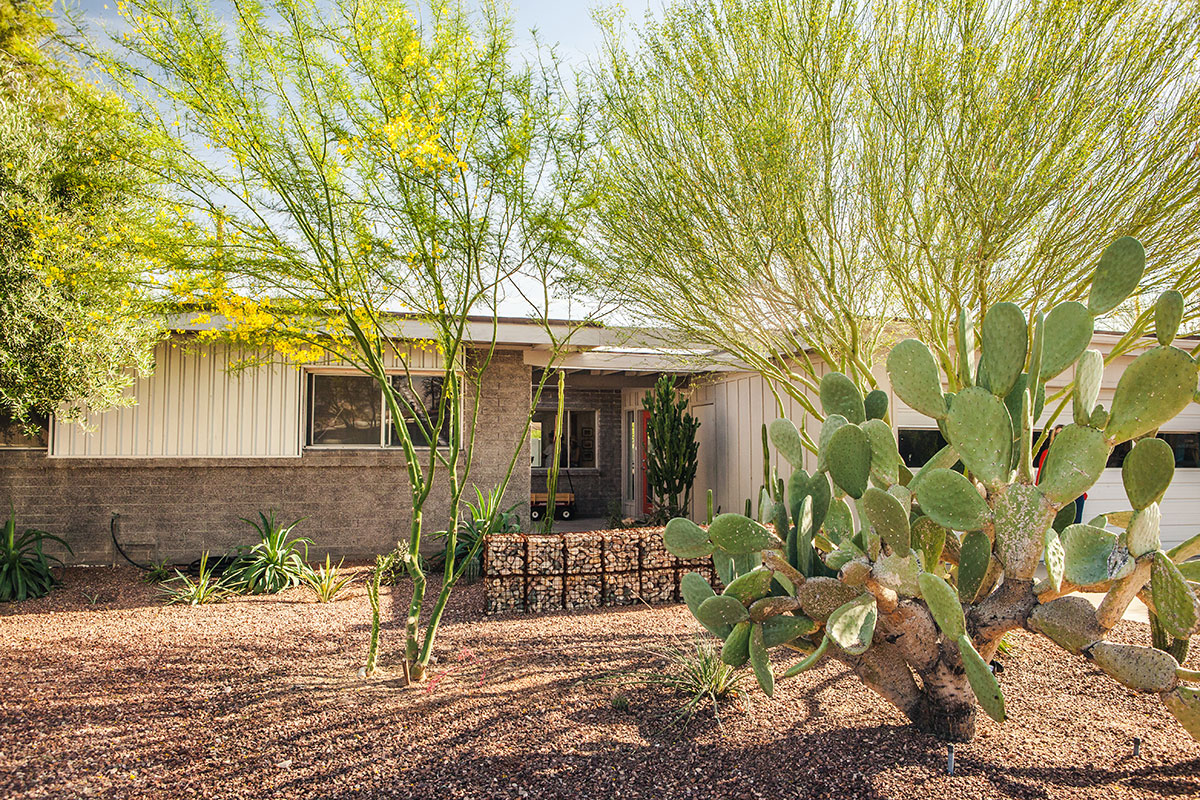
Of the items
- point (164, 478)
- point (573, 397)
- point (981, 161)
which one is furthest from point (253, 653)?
point (573, 397)

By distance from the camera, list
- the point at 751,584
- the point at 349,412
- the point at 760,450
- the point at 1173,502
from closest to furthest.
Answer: the point at 751,584
the point at 349,412
the point at 760,450
the point at 1173,502

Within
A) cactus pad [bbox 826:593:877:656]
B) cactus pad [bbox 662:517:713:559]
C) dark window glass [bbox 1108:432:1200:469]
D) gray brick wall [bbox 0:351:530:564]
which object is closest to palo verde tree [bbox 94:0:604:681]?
cactus pad [bbox 662:517:713:559]

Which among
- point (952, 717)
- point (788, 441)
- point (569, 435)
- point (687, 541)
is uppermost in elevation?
point (569, 435)

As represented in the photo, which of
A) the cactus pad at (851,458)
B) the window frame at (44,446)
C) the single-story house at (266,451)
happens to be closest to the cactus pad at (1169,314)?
the cactus pad at (851,458)

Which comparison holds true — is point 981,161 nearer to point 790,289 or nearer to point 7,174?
point 790,289

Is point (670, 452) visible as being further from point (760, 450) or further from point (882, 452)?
point (882, 452)

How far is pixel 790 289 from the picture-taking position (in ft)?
18.0

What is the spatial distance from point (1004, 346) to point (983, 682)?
120 centimetres

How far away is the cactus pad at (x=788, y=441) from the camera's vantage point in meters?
3.31

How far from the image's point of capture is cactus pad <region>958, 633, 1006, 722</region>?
7.77 ft

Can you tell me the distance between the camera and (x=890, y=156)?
4.79m

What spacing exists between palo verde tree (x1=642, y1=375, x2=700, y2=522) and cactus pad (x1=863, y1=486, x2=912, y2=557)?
7.42 metres

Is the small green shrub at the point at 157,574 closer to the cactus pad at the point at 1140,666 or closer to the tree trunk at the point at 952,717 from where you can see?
the tree trunk at the point at 952,717

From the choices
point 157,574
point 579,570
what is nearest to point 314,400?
point 157,574
